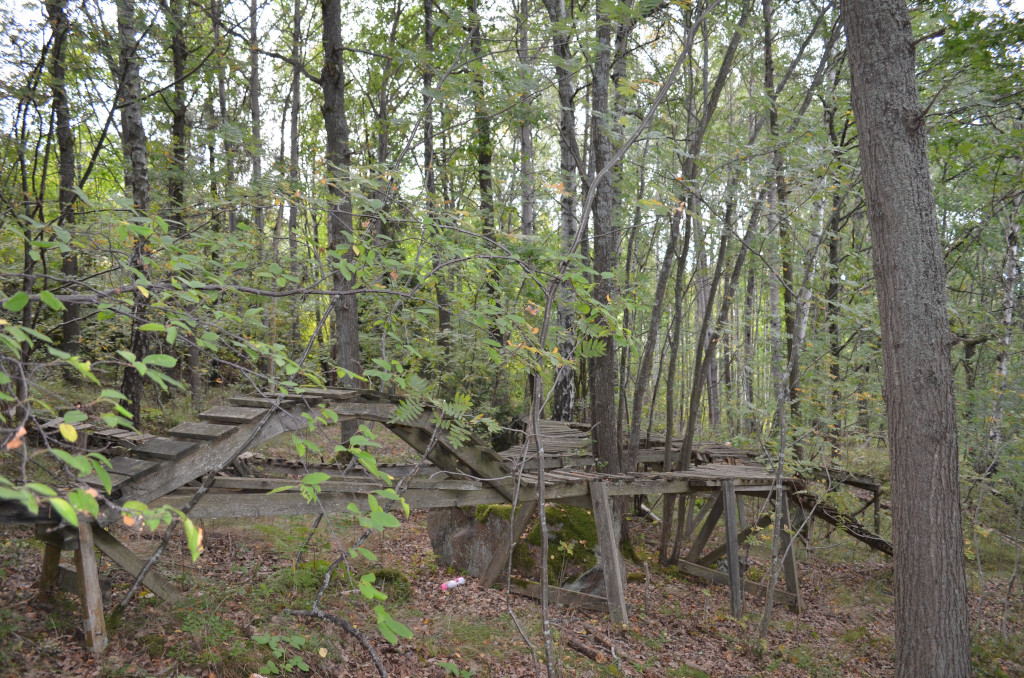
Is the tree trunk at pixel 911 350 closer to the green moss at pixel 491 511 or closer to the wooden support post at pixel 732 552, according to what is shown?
the wooden support post at pixel 732 552

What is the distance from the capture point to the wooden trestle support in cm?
465

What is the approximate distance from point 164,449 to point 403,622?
135 inches

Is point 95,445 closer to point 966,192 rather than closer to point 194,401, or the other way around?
point 194,401

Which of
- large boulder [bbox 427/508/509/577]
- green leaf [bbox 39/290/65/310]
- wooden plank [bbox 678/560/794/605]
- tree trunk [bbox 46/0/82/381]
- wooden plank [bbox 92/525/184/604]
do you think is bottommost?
wooden plank [bbox 678/560/794/605]

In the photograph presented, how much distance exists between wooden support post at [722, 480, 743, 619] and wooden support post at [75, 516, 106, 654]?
7.58 metres

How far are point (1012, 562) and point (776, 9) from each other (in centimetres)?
1280

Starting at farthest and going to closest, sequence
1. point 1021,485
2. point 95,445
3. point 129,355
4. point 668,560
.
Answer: point 668,560 → point 1021,485 → point 95,445 → point 129,355

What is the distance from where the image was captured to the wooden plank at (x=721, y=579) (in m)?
9.57

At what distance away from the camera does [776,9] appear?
37.9 feet

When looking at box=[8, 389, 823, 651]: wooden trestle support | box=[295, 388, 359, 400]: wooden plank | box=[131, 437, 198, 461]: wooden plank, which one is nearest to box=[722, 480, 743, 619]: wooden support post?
box=[8, 389, 823, 651]: wooden trestle support

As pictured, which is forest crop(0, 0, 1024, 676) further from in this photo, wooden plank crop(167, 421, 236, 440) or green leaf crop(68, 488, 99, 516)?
wooden plank crop(167, 421, 236, 440)

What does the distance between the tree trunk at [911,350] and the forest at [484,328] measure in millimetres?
23

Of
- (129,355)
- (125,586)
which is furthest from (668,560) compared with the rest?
(129,355)

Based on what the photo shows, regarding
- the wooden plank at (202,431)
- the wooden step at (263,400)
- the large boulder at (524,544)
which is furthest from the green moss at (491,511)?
the wooden plank at (202,431)
